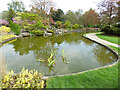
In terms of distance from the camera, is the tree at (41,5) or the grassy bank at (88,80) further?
the tree at (41,5)

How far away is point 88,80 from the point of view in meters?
2.05

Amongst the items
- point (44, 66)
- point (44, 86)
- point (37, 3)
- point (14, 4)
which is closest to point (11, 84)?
point (44, 86)

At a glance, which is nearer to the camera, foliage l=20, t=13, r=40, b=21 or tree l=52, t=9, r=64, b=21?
foliage l=20, t=13, r=40, b=21

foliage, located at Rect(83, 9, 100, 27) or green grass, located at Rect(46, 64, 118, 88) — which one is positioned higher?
foliage, located at Rect(83, 9, 100, 27)

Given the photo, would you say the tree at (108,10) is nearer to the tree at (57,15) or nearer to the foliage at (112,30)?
the foliage at (112,30)

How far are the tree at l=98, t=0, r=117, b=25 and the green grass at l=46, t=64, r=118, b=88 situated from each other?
12.5m

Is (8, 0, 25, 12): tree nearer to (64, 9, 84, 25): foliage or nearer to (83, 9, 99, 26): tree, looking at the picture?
(64, 9, 84, 25): foliage

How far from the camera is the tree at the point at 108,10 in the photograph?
12.5 meters

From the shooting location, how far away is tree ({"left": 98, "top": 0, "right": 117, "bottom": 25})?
12.5 m

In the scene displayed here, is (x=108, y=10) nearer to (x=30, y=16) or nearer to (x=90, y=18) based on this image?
(x=30, y=16)

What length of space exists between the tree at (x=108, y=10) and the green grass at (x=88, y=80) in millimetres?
12533

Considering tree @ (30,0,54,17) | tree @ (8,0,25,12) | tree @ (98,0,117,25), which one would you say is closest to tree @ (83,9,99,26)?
tree @ (98,0,117,25)

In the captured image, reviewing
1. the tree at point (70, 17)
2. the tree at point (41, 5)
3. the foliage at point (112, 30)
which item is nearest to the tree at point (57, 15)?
the tree at point (70, 17)

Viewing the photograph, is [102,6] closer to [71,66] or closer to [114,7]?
[114,7]
